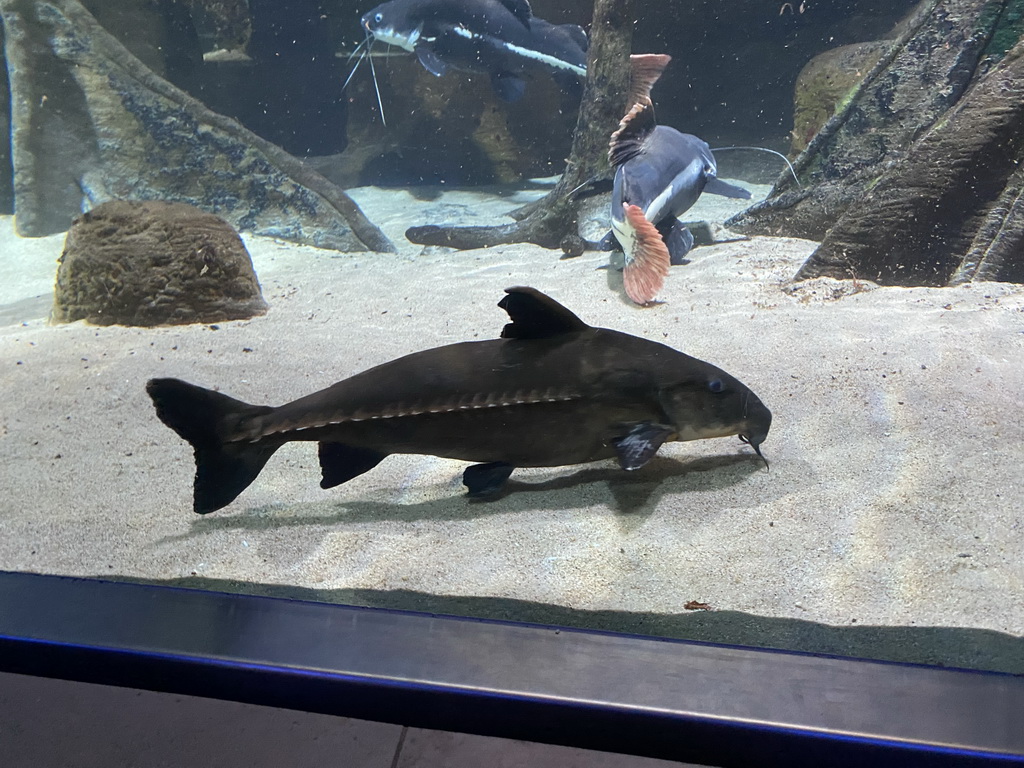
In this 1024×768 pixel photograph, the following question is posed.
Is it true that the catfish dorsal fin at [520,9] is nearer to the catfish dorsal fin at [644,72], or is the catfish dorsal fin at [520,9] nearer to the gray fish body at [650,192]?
the catfish dorsal fin at [644,72]

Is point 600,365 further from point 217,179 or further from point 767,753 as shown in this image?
point 217,179

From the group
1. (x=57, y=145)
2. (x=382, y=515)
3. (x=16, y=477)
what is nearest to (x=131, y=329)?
(x=16, y=477)

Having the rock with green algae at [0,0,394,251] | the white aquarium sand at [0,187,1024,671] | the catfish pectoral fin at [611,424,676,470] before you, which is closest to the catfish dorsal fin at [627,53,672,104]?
the white aquarium sand at [0,187,1024,671]

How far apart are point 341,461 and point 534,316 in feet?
2.76

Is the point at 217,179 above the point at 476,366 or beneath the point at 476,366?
A: beneath

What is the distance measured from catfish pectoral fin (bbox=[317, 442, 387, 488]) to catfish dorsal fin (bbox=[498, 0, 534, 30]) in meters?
8.94

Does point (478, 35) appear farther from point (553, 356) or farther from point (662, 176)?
point (553, 356)

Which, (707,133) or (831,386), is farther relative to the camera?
(707,133)

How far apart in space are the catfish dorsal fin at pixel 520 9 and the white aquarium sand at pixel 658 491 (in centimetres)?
690

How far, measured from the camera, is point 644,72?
6617 millimetres

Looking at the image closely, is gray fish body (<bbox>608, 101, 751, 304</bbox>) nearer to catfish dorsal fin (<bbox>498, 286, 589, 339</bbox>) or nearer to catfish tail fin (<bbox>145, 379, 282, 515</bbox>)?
catfish dorsal fin (<bbox>498, 286, 589, 339</bbox>)

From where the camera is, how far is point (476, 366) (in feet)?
7.13

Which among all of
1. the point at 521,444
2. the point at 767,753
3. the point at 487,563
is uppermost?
the point at 767,753

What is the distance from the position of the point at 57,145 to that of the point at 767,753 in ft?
35.7
